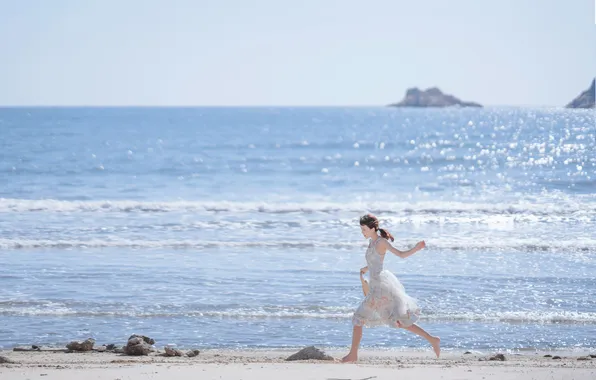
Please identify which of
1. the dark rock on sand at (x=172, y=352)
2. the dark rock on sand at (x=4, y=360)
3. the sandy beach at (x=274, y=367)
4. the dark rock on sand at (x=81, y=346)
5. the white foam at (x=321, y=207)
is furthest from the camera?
the white foam at (x=321, y=207)

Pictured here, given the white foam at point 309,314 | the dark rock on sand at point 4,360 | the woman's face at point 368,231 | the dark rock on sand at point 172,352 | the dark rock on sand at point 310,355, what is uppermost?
the woman's face at point 368,231

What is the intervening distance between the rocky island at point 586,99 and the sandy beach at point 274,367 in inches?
5676

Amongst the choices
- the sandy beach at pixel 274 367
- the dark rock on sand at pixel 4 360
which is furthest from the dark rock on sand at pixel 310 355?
the dark rock on sand at pixel 4 360

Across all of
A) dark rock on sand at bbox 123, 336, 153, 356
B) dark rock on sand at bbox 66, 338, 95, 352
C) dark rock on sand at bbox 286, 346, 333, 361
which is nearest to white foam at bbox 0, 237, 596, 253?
dark rock on sand at bbox 66, 338, 95, 352

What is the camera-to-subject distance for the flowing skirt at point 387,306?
884cm

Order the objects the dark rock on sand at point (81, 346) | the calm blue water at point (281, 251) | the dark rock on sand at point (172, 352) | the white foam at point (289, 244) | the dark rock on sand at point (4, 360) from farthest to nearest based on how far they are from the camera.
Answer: the white foam at point (289, 244) < the calm blue water at point (281, 251) < the dark rock on sand at point (81, 346) < the dark rock on sand at point (172, 352) < the dark rock on sand at point (4, 360)

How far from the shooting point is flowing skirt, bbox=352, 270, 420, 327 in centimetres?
884

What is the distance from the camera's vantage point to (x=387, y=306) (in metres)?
8.88

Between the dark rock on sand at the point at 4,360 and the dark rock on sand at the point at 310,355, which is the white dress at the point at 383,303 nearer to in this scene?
the dark rock on sand at the point at 310,355

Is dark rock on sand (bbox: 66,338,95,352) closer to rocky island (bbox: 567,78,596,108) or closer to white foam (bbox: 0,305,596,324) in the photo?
white foam (bbox: 0,305,596,324)

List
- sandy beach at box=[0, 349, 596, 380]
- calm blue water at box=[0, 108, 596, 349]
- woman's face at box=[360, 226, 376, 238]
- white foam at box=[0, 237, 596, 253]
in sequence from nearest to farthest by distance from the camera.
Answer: sandy beach at box=[0, 349, 596, 380], woman's face at box=[360, 226, 376, 238], calm blue water at box=[0, 108, 596, 349], white foam at box=[0, 237, 596, 253]

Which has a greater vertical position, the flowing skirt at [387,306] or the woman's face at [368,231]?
the woman's face at [368,231]

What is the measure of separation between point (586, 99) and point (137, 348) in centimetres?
16043

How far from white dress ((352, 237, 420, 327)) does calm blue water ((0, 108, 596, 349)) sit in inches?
85.8
